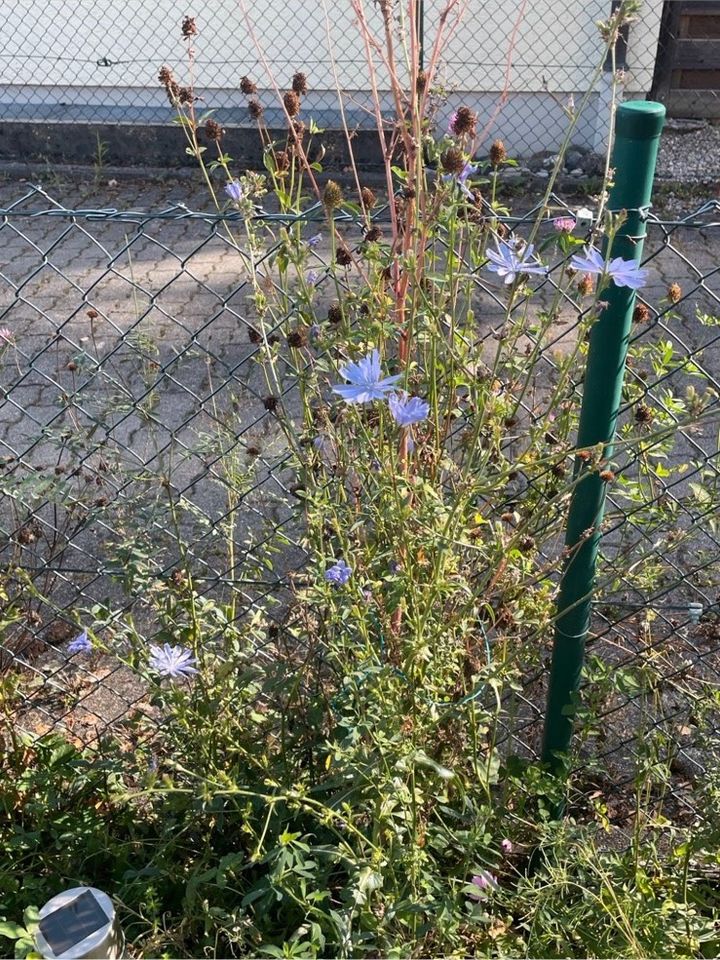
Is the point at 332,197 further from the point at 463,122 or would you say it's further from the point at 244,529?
the point at 244,529

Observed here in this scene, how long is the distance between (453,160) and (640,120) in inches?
14.0

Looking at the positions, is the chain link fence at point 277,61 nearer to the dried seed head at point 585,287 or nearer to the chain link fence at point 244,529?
the chain link fence at point 244,529

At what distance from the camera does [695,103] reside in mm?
8289

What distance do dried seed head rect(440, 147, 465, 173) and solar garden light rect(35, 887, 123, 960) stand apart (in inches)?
55.0

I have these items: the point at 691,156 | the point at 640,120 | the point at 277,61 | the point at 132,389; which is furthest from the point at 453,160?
the point at 691,156

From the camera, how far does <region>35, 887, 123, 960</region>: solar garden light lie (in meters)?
1.77

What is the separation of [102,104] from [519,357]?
7.13 metres

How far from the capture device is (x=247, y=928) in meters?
1.90

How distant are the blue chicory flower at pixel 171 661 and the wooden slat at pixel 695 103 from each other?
7.72 m

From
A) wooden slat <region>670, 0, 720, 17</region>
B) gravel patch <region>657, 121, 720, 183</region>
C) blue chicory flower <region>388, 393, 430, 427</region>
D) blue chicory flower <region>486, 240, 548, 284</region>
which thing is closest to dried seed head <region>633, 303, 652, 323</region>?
blue chicory flower <region>486, 240, 548, 284</region>

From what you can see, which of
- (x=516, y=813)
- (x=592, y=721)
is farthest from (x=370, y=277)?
(x=516, y=813)

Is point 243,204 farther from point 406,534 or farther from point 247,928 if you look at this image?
point 247,928

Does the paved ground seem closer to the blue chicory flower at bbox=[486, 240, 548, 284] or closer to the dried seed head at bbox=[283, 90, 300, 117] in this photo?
the dried seed head at bbox=[283, 90, 300, 117]

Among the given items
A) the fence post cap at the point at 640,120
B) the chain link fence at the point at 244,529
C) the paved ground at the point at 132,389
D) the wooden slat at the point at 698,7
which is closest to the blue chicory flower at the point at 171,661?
the chain link fence at the point at 244,529
